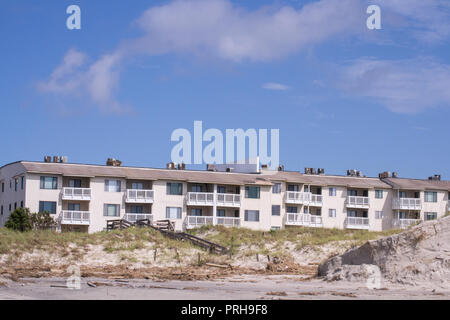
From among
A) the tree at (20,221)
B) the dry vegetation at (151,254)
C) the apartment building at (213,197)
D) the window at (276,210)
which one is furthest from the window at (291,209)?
the dry vegetation at (151,254)

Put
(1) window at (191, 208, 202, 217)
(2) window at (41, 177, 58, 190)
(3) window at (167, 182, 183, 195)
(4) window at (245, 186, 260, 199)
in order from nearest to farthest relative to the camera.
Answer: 1. (2) window at (41, 177, 58, 190)
2. (3) window at (167, 182, 183, 195)
3. (1) window at (191, 208, 202, 217)
4. (4) window at (245, 186, 260, 199)

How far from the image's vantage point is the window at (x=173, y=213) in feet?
222

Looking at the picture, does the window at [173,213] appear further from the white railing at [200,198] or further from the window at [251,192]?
the window at [251,192]

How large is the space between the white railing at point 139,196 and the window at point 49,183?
6.62 meters

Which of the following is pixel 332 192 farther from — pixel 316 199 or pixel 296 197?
pixel 296 197

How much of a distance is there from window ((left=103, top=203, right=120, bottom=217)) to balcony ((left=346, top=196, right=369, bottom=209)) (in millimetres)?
26120

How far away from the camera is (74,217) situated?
206 ft

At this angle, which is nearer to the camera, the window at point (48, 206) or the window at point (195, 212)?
the window at point (48, 206)

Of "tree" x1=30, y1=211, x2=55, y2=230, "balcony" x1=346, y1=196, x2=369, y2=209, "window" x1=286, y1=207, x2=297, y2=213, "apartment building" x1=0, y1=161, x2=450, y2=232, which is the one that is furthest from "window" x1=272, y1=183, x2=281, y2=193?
"tree" x1=30, y1=211, x2=55, y2=230

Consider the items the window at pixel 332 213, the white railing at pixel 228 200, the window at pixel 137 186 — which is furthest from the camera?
the window at pixel 332 213

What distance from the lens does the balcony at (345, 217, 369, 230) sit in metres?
77.4

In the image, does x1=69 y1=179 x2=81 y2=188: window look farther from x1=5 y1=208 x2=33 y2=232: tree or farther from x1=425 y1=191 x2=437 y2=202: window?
x1=425 y1=191 x2=437 y2=202: window

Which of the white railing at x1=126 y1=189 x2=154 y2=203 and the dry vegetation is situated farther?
the white railing at x1=126 y1=189 x2=154 y2=203
